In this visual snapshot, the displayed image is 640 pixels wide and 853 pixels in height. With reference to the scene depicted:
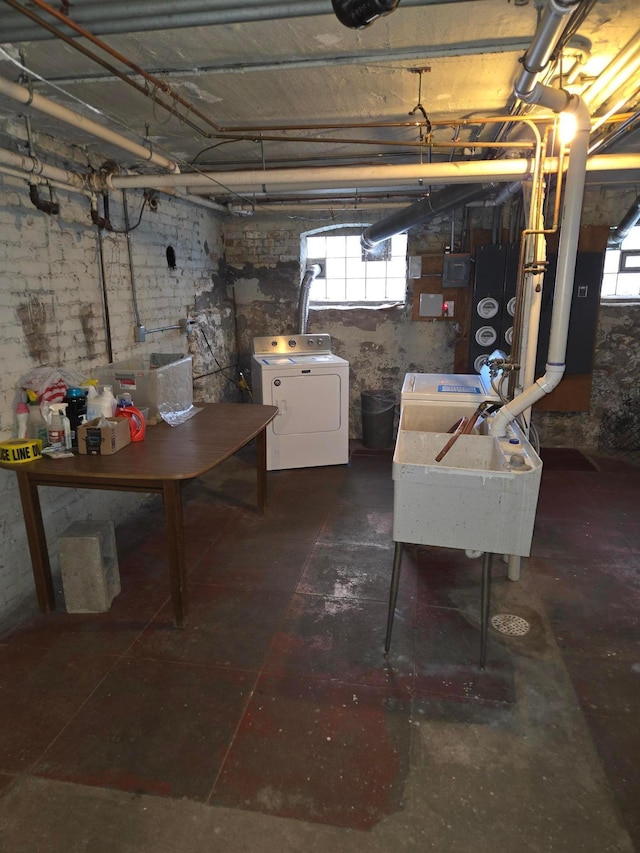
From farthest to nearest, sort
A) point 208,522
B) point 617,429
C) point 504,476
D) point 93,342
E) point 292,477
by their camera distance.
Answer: point 617,429 < point 292,477 < point 208,522 < point 93,342 < point 504,476

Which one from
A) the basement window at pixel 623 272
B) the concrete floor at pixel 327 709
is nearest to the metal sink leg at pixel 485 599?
the concrete floor at pixel 327 709

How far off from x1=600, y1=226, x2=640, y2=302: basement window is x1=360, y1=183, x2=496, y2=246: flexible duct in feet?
5.24

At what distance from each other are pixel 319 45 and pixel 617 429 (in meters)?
4.22

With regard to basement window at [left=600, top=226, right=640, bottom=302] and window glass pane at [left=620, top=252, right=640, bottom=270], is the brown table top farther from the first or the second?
window glass pane at [left=620, top=252, right=640, bottom=270]

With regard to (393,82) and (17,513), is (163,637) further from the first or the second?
(393,82)

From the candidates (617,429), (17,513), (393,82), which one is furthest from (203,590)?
(617,429)

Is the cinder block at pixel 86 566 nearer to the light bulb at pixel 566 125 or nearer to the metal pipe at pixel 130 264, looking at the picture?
the metal pipe at pixel 130 264

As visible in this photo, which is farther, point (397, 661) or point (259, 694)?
point (397, 661)

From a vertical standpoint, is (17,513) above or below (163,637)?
above

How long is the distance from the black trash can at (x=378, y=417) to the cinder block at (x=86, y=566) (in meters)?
2.99

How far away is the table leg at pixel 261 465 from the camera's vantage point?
357 cm

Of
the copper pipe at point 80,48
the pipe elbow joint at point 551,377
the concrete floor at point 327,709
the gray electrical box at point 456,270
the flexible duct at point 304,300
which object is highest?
the copper pipe at point 80,48

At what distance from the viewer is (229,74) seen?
2.24 meters

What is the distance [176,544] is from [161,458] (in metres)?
0.40
